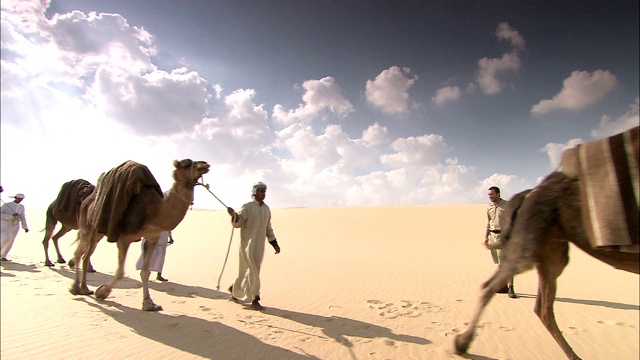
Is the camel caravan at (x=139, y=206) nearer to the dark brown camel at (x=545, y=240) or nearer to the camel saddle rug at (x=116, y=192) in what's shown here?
the camel saddle rug at (x=116, y=192)

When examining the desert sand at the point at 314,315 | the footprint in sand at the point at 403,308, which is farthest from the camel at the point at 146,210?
the footprint in sand at the point at 403,308

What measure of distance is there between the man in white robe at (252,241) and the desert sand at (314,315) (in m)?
0.32

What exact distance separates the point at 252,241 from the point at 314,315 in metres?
1.83

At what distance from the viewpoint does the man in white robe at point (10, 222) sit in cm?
1097

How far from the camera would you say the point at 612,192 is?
2.68 metres

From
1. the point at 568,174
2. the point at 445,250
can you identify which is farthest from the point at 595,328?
the point at 445,250

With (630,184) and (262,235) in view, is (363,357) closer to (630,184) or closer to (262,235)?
(262,235)

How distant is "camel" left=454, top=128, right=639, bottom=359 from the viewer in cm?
285

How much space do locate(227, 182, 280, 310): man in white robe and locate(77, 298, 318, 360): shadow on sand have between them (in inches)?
38.5

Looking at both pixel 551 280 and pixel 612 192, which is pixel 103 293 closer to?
pixel 551 280

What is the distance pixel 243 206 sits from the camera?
6.36 metres

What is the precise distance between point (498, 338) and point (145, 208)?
20.6ft

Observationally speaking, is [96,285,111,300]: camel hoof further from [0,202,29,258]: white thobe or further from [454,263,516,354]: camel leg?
[0,202,29,258]: white thobe

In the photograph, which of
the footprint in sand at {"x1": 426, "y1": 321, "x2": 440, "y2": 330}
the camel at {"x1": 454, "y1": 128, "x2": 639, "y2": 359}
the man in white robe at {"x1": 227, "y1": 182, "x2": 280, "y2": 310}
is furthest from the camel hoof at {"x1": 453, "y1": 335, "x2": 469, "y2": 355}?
the man in white robe at {"x1": 227, "y1": 182, "x2": 280, "y2": 310}
